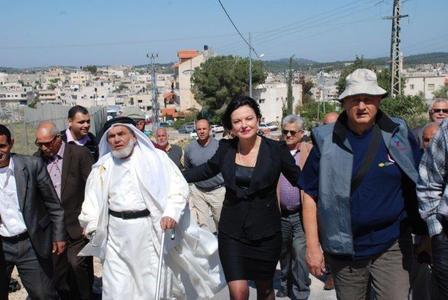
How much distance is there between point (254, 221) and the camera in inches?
151

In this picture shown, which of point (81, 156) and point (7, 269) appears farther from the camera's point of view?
point (81, 156)

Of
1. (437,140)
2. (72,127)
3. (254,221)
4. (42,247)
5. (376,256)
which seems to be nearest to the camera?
(437,140)

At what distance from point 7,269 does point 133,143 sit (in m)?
1.39

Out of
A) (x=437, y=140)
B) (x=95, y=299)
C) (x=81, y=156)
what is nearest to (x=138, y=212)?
(x=81, y=156)

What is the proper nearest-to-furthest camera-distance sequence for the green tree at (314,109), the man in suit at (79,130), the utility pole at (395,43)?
the man in suit at (79,130), the utility pole at (395,43), the green tree at (314,109)

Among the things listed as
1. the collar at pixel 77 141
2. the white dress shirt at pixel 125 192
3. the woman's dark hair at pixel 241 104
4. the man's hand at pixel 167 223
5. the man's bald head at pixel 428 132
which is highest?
the woman's dark hair at pixel 241 104

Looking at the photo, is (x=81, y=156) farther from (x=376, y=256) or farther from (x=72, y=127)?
(x=376, y=256)

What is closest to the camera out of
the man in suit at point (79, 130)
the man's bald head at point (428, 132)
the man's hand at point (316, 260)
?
the man's hand at point (316, 260)

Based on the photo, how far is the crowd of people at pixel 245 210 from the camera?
114 inches

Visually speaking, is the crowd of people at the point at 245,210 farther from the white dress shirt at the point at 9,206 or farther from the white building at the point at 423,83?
the white building at the point at 423,83

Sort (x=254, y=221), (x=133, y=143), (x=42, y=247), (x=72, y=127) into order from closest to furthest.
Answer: (x=254, y=221) → (x=42, y=247) → (x=133, y=143) → (x=72, y=127)

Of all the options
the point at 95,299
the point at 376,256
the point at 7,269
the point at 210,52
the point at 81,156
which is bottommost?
the point at 95,299

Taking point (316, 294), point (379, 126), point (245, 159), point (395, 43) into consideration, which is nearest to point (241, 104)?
point (245, 159)

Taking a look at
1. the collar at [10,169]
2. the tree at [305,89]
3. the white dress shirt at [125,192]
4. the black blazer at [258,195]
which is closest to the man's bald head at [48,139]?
the collar at [10,169]
